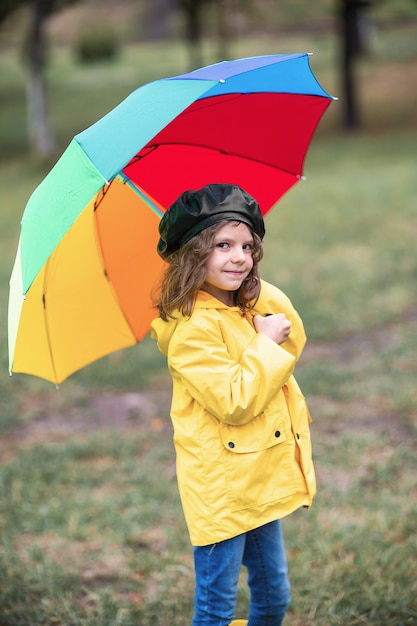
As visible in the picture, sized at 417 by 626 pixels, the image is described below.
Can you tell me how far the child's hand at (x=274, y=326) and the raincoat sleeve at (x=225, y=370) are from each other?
0.04m

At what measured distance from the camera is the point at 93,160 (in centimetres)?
225

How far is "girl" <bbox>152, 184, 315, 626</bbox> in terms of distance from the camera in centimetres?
238

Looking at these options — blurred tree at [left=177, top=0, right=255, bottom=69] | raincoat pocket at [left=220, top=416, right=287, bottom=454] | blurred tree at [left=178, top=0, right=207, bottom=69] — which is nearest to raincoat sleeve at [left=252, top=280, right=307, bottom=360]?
raincoat pocket at [left=220, top=416, right=287, bottom=454]

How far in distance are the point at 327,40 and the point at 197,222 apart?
3316 centimetres

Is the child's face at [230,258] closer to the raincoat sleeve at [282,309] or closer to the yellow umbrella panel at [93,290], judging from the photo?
the raincoat sleeve at [282,309]

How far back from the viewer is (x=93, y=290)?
289 centimetres

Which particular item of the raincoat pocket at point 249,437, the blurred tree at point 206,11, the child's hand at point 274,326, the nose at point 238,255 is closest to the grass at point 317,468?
the raincoat pocket at point 249,437

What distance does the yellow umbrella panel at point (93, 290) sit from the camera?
8.93 ft

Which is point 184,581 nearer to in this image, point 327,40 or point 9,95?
point 9,95

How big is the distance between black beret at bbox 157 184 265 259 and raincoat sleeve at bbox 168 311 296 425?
269mm

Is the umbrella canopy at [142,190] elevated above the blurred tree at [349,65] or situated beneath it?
situated beneath

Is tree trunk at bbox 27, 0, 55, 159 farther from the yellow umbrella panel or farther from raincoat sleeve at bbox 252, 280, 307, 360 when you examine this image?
raincoat sleeve at bbox 252, 280, 307, 360

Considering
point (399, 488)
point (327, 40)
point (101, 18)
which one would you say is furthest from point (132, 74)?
point (399, 488)

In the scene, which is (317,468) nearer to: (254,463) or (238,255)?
(254,463)
